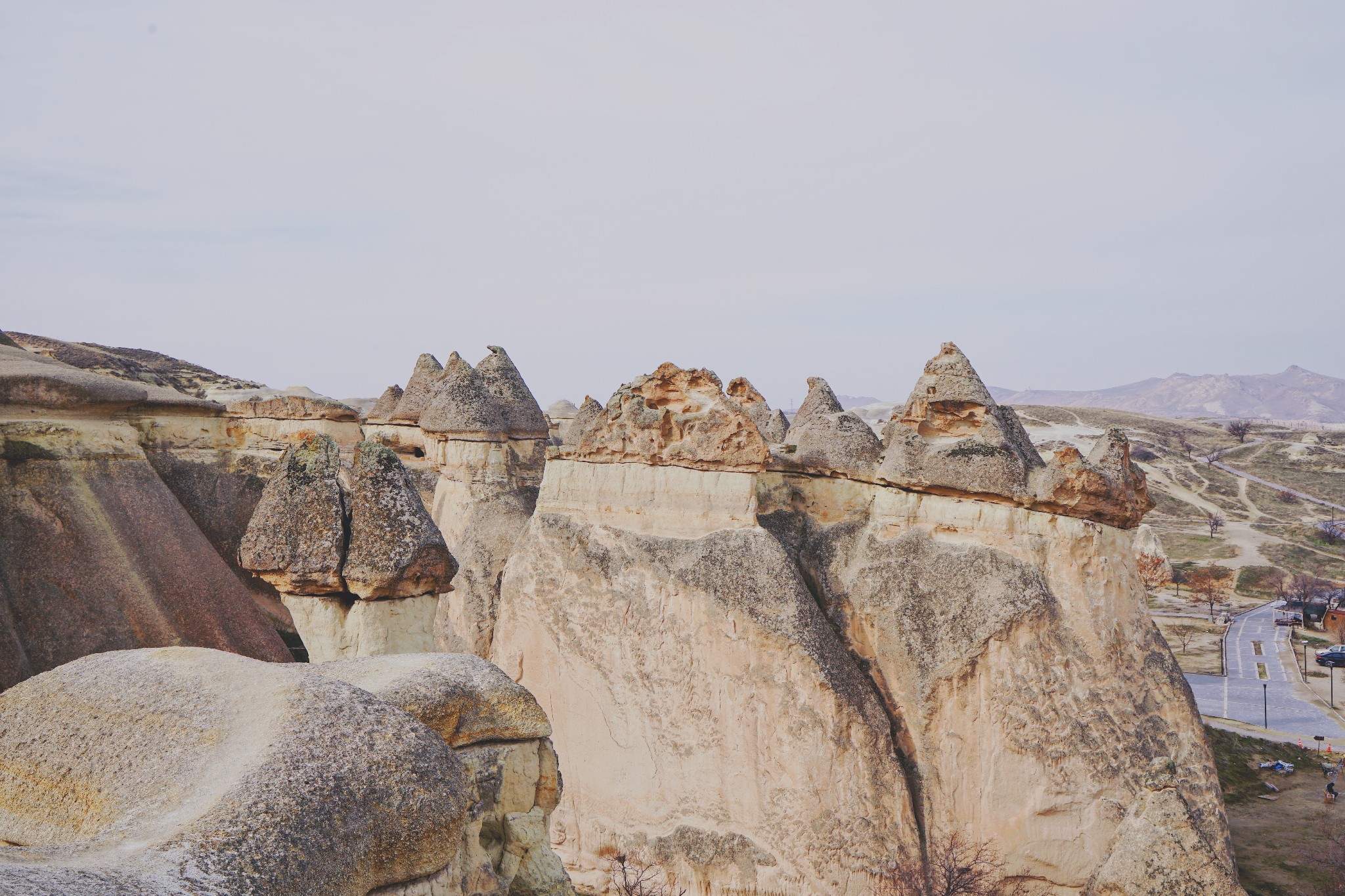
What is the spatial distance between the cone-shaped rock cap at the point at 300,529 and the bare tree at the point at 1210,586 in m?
33.5

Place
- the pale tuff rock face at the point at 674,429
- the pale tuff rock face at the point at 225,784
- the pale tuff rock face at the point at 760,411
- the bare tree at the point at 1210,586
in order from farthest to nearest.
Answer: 1. the bare tree at the point at 1210,586
2. the pale tuff rock face at the point at 760,411
3. the pale tuff rock face at the point at 674,429
4. the pale tuff rock face at the point at 225,784

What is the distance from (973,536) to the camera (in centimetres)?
1115

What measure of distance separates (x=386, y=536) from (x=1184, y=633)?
98.7 feet

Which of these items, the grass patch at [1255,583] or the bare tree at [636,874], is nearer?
the bare tree at [636,874]

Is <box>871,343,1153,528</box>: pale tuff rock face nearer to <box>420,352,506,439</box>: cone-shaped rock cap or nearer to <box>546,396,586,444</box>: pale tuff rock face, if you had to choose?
<box>420,352,506,439</box>: cone-shaped rock cap

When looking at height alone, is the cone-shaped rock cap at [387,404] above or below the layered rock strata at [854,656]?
above

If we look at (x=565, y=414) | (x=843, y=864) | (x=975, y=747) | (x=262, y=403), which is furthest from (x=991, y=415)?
(x=565, y=414)

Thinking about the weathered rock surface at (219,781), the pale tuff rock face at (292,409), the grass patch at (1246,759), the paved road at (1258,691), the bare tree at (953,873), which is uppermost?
the pale tuff rock face at (292,409)

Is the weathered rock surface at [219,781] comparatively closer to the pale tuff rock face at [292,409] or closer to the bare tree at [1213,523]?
the pale tuff rock face at [292,409]

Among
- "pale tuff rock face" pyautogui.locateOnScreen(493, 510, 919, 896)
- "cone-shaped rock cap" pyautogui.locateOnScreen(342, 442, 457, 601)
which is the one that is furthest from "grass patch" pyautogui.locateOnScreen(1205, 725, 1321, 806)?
"cone-shaped rock cap" pyautogui.locateOnScreen(342, 442, 457, 601)

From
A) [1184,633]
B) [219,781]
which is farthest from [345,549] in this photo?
[1184,633]

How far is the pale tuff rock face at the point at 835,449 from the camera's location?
12.3 metres

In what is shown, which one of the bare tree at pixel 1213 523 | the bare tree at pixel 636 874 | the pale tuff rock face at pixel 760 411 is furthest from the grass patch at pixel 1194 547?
the bare tree at pixel 636 874

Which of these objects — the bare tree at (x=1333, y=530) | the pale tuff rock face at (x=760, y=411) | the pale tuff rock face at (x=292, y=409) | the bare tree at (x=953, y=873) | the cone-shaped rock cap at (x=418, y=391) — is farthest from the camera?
the bare tree at (x=1333, y=530)
